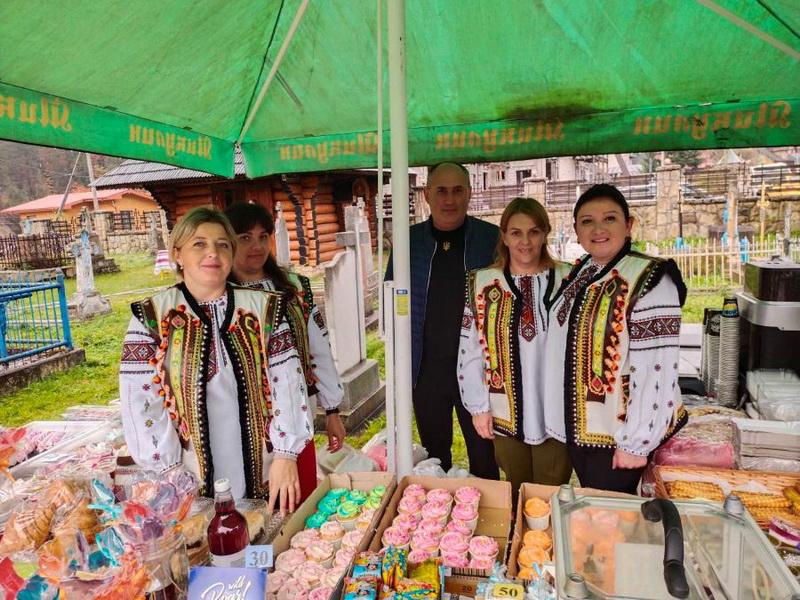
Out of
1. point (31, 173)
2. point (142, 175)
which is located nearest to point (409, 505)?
point (142, 175)

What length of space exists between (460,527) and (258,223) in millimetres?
1673

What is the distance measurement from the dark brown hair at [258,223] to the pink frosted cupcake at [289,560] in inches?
52.6

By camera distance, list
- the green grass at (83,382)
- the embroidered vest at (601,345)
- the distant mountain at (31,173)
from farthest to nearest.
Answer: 1. the distant mountain at (31,173)
2. the green grass at (83,382)
3. the embroidered vest at (601,345)

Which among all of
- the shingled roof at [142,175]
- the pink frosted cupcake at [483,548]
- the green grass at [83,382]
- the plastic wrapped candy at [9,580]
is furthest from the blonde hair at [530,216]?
the shingled roof at [142,175]

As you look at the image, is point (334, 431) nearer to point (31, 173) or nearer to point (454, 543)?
point (454, 543)

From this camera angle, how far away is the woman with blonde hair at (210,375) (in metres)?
1.94

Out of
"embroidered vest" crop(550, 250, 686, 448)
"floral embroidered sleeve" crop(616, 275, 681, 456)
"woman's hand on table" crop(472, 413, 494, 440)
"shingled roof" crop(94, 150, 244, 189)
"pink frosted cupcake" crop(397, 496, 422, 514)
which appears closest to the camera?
"pink frosted cupcake" crop(397, 496, 422, 514)

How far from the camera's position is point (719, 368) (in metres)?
3.31

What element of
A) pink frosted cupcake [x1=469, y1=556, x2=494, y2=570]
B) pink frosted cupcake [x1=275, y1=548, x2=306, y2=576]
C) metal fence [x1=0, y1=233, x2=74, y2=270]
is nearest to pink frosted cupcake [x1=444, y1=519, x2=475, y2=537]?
pink frosted cupcake [x1=469, y1=556, x2=494, y2=570]

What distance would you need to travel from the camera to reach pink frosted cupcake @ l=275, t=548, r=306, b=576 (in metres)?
1.58

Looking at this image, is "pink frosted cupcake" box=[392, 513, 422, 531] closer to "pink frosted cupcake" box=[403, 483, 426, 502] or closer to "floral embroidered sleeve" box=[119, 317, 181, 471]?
Answer: "pink frosted cupcake" box=[403, 483, 426, 502]

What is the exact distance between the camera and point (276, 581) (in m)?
1.52

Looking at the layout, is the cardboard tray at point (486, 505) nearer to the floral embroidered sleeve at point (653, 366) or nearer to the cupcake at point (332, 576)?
the cupcake at point (332, 576)

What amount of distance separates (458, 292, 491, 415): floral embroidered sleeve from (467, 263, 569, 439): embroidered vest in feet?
0.08
